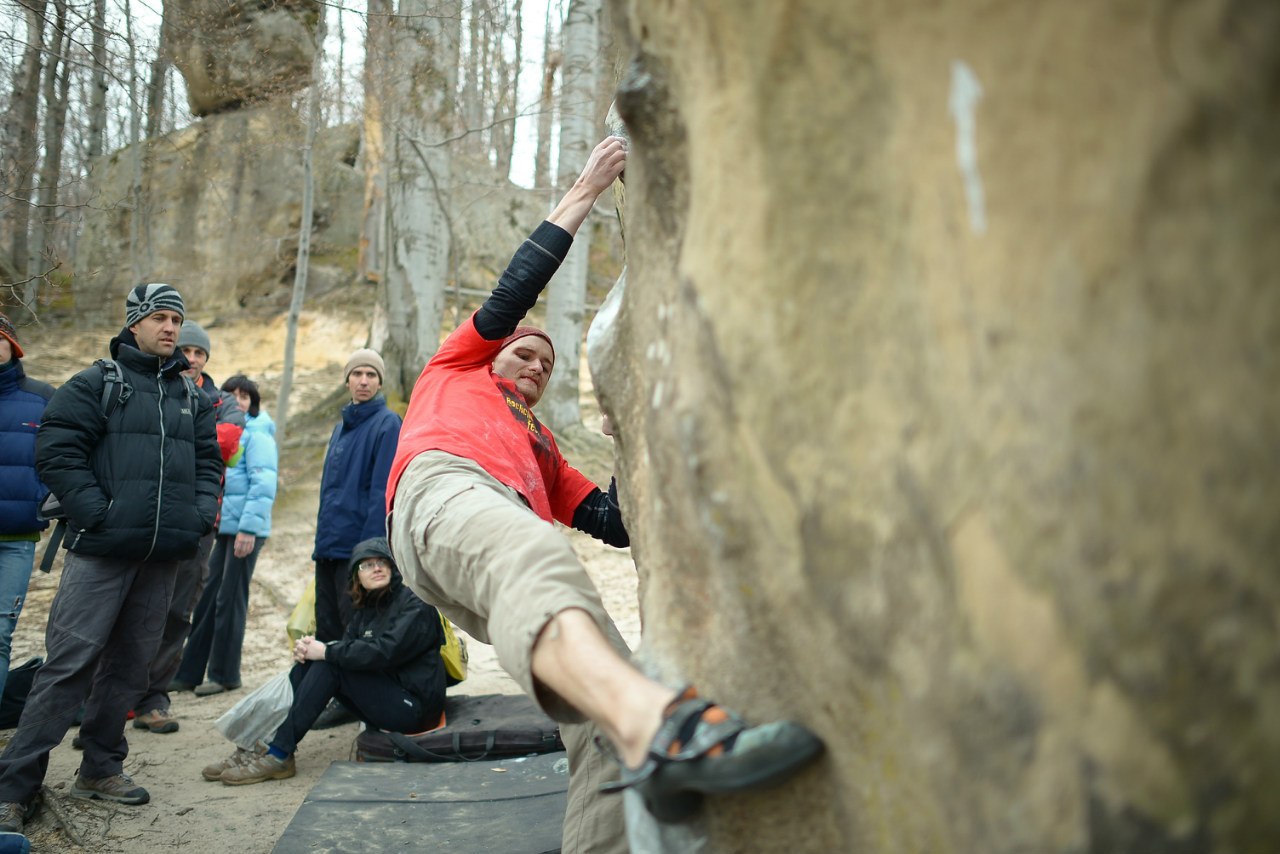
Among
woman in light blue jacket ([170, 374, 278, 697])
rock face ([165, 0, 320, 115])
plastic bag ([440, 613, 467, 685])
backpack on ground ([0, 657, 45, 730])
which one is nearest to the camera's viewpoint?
backpack on ground ([0, 657, 45, 730])

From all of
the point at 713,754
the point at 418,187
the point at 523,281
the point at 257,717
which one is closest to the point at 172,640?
the point at 257,717

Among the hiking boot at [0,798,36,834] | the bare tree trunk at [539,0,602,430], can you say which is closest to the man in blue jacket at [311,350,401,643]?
the hiking boot at [0,798,36,834]

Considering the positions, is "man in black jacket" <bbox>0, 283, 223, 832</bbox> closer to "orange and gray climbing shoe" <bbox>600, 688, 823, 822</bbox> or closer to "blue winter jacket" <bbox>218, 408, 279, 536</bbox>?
"blue winter jacket" <bbox>218, 408, 279, 536</bbox>

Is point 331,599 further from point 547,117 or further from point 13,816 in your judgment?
point 547,117

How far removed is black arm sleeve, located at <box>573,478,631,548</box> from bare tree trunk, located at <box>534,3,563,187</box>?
11.6 m

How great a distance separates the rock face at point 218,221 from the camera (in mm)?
14422

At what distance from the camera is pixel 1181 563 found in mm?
1243

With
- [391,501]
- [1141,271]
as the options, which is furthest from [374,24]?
[1141,271]

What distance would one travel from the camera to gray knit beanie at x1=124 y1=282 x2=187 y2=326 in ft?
13.5

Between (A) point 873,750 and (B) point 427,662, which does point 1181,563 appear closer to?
(A) point 873,750

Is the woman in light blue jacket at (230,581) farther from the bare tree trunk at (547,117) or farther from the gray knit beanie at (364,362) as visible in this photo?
the bare tree trunk at (547,117)

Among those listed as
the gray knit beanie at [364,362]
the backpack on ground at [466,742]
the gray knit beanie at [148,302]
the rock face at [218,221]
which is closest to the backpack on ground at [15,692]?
the backpack on ground at [466,742]

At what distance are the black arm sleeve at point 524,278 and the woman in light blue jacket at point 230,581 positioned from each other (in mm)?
3339

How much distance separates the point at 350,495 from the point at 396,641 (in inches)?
37.0
